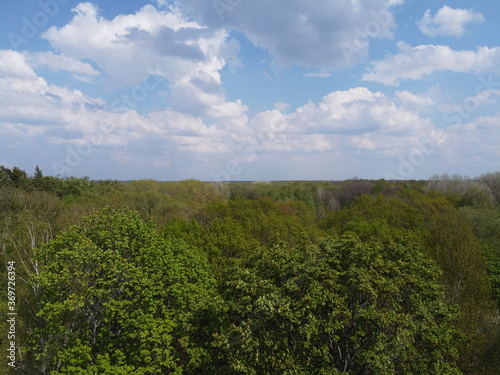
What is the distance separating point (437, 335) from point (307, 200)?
7632cm

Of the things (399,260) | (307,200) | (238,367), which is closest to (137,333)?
(238,367)

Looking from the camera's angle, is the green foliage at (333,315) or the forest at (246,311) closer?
the green foliage at (333,315)

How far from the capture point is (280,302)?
50.2 feet

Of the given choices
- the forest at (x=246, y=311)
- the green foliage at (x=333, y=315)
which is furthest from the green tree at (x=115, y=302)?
the green foliage at (x=333, y=315)

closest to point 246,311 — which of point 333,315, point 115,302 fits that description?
point 333,315

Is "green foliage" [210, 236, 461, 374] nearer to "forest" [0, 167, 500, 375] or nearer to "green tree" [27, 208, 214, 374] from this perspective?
"forest" [0, 167, 500, 375]

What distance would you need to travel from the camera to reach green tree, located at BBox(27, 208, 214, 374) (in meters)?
17.7

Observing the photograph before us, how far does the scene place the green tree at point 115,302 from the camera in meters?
17.7

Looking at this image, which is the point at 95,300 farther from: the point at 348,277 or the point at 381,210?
the point at 381,210

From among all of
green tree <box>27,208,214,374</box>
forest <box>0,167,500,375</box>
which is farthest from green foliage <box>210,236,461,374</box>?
green tree <box>27,208,214,374</box>

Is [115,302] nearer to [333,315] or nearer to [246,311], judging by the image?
[246,311]

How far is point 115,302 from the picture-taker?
59.3 feet

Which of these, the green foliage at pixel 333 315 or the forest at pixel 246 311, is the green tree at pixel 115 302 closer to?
the forest at pixel 246 311

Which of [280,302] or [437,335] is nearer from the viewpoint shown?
[280,302]
